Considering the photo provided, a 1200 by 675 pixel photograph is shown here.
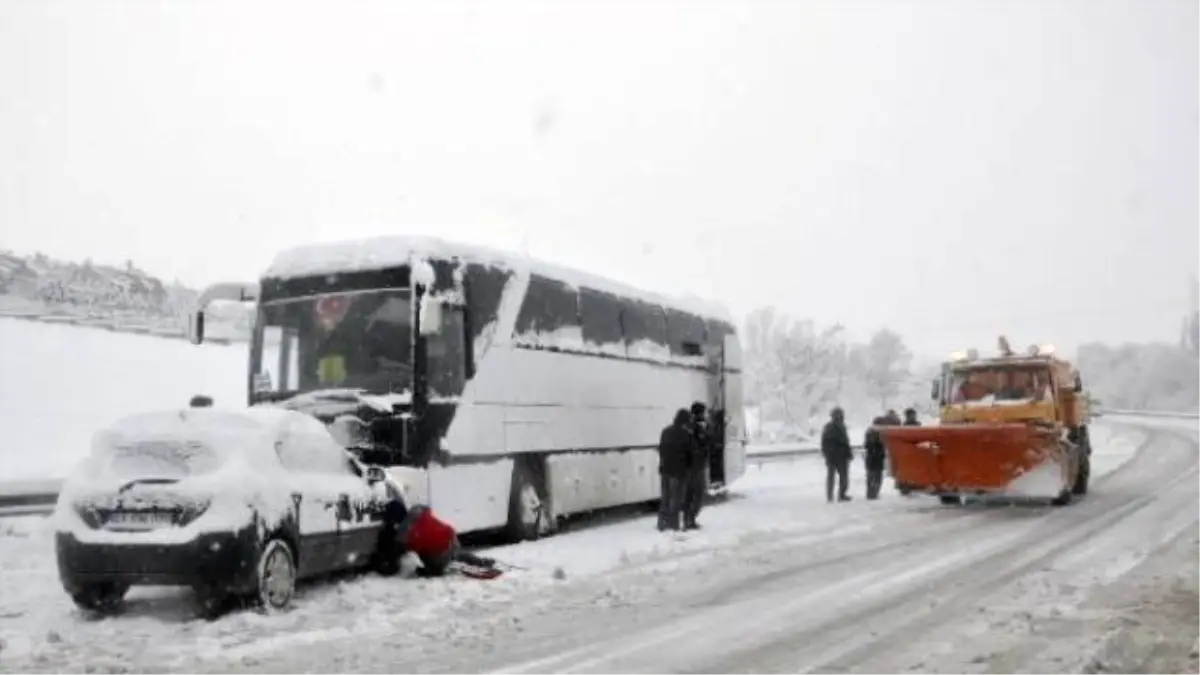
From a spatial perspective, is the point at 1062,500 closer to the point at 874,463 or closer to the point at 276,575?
the point at 874,463

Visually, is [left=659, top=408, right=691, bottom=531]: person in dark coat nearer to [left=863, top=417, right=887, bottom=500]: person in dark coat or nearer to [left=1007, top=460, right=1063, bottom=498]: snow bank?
[left=1007, top=460, right=1063, bottom=498]: snow bank

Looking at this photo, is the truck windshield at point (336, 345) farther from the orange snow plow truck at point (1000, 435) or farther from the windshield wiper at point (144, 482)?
the orange snow plow truck at point (1000, 435)

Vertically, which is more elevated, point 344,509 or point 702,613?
point 344,509

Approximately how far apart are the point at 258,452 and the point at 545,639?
10.3ft

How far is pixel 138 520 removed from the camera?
31.9ft

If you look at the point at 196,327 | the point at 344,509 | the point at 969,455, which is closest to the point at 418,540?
the point at 344,509

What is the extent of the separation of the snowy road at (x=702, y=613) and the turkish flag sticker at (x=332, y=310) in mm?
3476

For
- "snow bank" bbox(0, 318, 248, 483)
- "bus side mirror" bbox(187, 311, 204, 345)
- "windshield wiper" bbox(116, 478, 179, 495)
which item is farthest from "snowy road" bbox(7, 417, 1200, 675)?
"snow bank" bbox(0, 318, 248, 483)

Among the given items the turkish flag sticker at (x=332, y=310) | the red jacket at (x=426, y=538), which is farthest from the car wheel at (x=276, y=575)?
the turkish flag sticker at (x=332, y=310)

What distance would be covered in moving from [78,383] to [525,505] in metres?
31.9

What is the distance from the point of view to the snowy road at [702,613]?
8055mm

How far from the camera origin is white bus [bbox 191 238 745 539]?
13.7m

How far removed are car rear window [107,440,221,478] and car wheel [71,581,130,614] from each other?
0.94m

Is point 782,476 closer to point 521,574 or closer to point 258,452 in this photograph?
point 521,574
